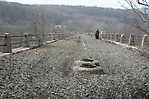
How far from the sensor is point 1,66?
10.5 m

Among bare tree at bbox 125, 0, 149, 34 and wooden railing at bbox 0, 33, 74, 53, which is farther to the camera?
wooden railing at bbox 0, 33, 74, 53

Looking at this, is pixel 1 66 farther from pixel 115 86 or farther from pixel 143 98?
pixel 143 98

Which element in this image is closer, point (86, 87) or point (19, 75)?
point (86, 87)

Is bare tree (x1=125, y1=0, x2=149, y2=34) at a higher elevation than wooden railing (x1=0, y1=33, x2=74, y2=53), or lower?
higher

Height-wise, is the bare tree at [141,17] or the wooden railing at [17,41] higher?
the bare tree at [141,17]

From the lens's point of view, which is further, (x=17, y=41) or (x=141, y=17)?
(x=17, y=41)

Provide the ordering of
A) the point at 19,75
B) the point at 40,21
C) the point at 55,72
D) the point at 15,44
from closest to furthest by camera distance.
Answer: the point at 19,75
the point at 55,72
the point at 15,44
the point at 40,21

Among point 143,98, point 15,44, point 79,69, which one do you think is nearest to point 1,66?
point 79,69

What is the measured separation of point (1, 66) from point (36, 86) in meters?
3.42

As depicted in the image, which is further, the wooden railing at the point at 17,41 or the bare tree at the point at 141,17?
the wooden railing at the point at 17,41

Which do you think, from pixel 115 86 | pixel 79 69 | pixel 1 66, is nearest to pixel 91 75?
pixel 79 69

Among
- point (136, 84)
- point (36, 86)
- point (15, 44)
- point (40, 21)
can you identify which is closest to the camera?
point (36, 86)

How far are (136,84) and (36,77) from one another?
2923 millimetres

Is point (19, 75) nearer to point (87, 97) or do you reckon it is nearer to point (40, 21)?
point (87, 97)
